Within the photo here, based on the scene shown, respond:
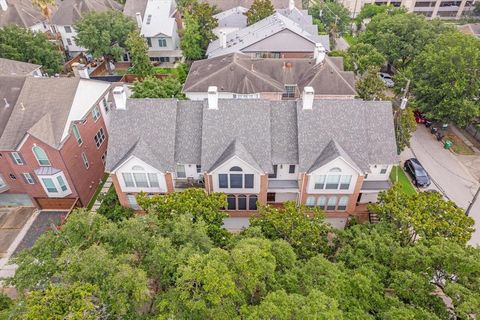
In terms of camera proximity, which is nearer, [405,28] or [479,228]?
[479,228]

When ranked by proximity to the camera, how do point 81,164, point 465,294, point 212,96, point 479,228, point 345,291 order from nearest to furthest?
point 465,294 → point 345,291 → point 212,96 → point 479,228 → point 81,164

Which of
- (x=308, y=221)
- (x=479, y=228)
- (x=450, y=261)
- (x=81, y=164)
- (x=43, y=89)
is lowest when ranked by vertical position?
(x=479, y=228)

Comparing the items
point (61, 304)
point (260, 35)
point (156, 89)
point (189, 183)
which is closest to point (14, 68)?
point (156, 89)

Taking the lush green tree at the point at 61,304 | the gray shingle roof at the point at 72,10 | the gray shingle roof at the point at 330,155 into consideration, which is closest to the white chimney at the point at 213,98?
the gray shingle roof at the point at 330,155

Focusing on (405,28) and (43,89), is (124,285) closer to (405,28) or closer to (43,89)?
(43,89)

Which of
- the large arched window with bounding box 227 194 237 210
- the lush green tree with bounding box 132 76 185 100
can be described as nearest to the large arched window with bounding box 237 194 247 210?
the large arched window with bounding box 227 194 237 210

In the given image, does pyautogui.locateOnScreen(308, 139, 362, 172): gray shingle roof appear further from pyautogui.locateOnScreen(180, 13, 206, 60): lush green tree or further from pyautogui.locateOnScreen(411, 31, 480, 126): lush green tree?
pyautogui.locateOnScreen(180, 13, 206, 60): lush green tree

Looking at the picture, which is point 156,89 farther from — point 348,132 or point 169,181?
point 348,132

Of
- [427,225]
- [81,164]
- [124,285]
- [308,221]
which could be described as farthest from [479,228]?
[81,164]
